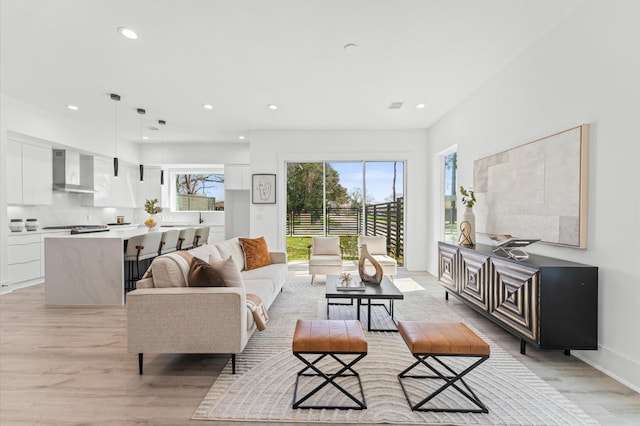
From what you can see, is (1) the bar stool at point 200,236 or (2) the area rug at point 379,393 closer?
(2) the area rug at point 379,393

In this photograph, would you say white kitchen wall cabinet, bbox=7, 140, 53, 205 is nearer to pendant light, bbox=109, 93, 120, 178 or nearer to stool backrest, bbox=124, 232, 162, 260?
pendant light, bbox=109, 93, 120, 178

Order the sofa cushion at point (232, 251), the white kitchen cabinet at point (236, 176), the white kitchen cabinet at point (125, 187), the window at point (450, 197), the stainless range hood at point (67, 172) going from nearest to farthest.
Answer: the sofa cushion at point (232, 251)
the window at point (450, 197)
the stainless range hood at point (67, 172)
the white kitchen cabinet at point (125, 187)
the white kitchen cabinet at point (236, 176)

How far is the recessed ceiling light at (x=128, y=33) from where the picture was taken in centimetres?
277

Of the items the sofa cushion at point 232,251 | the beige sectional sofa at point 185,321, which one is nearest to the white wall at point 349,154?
the sofa cushion at point 232,251

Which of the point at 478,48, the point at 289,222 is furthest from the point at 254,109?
the point at 478,48

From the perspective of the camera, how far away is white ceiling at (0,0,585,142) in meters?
2.52

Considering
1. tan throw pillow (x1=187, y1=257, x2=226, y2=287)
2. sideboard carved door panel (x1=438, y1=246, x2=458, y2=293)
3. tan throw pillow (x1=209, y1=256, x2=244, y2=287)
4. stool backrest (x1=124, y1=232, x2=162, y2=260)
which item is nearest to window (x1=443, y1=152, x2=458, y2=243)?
sideboard carved door panel (x1=438, y1=246, x2=458, y2=293)

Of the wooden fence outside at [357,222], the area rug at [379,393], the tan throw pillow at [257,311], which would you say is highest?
the wooden fence outside at [357,222]

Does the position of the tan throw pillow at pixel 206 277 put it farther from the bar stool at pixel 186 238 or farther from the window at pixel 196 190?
the window at pixel 196 190

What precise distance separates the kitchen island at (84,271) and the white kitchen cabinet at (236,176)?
3.57 m

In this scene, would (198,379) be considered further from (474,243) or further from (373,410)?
(474,243)

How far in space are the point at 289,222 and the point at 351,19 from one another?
4149mm

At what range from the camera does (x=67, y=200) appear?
6035 mm

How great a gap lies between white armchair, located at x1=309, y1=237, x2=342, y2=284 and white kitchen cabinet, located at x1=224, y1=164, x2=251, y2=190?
275cm
